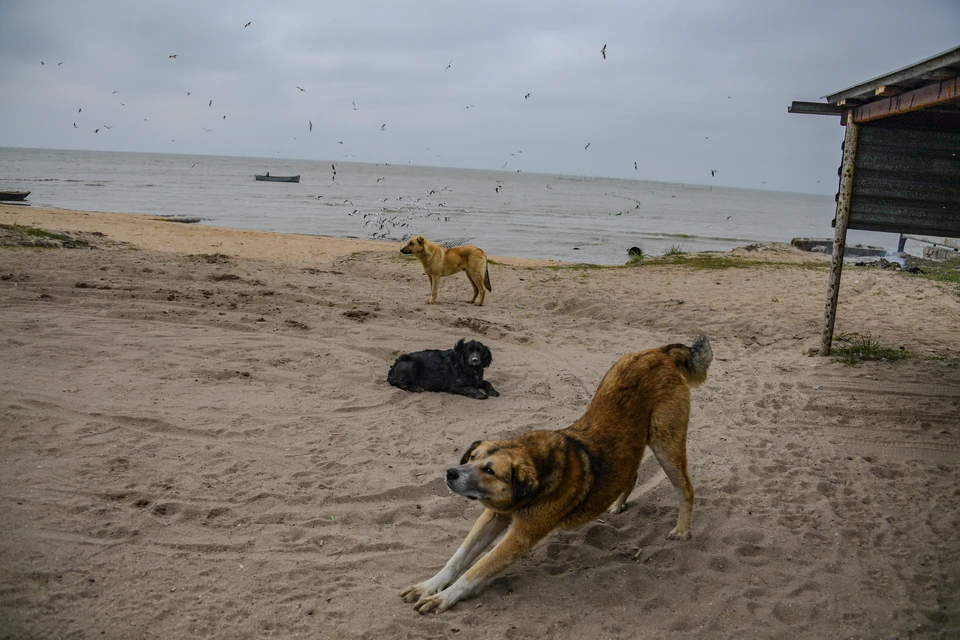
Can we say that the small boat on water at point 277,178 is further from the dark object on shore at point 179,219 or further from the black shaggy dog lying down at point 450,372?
the black shaggy dog lying down at point 450,372

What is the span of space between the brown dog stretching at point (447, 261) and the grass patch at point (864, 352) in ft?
20.0

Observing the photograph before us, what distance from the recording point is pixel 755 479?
5535 mm

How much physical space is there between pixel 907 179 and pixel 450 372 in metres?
→ 6.15

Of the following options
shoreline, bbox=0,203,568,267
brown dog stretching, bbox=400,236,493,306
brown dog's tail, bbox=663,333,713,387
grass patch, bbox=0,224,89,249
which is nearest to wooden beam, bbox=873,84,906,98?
brown dog's tail, bbox=663,333,713,387

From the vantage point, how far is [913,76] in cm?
584

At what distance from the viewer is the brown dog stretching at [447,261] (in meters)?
12.5

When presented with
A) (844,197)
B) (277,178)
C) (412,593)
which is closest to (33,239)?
(412,593)

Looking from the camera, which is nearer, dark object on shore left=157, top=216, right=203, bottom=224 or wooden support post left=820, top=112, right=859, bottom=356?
wooden support post left=820, top=112, right=859, bottom=356

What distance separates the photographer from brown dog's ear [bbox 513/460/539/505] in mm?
3811

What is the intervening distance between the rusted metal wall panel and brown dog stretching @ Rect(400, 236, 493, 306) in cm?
641

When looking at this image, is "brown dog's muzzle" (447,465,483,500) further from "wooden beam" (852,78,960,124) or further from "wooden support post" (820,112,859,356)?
"wooden support post" (820,112,859,356)

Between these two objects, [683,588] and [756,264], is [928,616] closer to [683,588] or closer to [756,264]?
[683,588]

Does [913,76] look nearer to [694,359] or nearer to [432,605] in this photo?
[694,359]

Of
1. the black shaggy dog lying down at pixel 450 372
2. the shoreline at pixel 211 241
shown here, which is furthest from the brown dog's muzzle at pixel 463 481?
the shoreline at pixel 211 241
